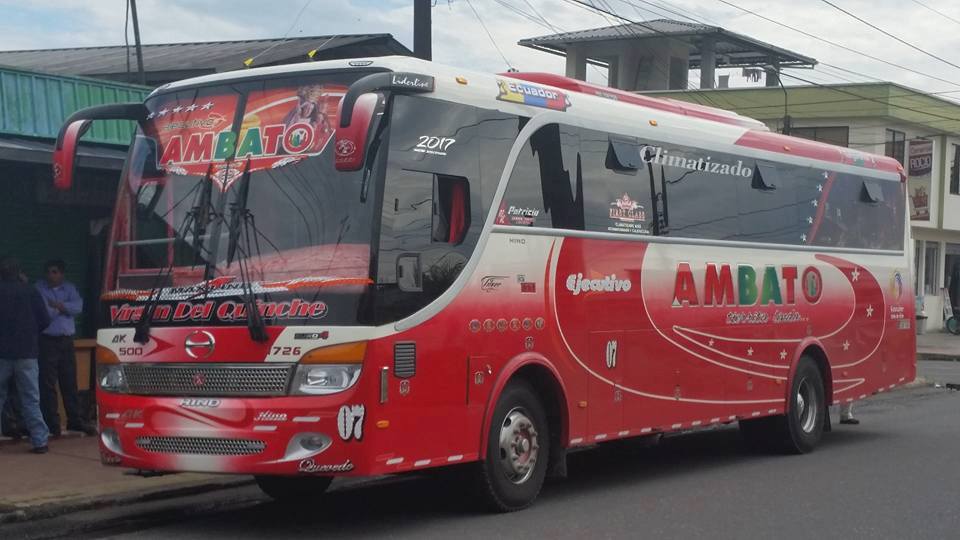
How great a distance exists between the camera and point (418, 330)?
9.02 metres

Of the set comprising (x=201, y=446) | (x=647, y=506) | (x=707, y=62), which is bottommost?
(x=647, y=506)

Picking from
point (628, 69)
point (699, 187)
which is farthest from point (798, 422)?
point (628, 69)

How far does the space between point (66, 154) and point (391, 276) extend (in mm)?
2633

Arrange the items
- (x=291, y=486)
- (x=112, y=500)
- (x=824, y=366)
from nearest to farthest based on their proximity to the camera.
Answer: (x=112, y=500)
(x=291, y=486)
(x=824, y=366)

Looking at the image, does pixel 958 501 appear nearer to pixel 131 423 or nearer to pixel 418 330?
pixel 418 330

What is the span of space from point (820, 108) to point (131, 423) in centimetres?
3399

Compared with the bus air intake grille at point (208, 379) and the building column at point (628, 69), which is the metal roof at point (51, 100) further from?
the building column at point (628, 69)

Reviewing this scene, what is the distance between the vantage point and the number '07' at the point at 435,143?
30.2 ft

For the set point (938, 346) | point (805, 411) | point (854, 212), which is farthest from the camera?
point (938, 346)

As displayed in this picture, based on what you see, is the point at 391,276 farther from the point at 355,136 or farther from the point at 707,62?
the point at 707,62

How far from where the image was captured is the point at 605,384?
36.3 ft

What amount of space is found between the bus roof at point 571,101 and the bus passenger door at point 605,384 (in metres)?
1.87

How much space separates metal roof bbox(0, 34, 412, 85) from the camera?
20984mm

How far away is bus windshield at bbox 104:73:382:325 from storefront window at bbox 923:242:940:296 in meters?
38.3
